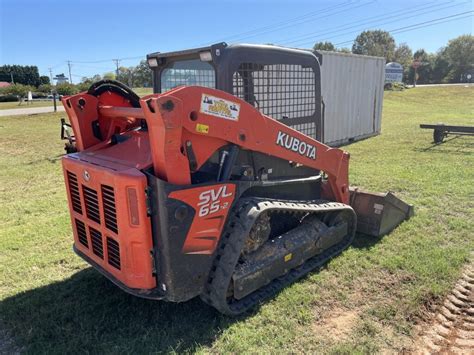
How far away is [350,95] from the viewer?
1316 centimetres

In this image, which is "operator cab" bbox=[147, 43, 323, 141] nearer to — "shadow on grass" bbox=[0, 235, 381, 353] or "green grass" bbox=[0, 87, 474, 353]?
"green grass" bbox=[0, 87, 474, 353]

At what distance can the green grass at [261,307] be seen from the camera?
3043 millimetres

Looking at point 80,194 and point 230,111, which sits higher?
point 230,111

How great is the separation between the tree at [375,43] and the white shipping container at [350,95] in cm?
8453

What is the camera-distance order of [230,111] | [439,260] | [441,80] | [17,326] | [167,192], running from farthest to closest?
[441,80] → [439,260] → [17,326] → [230,111] → [167,192]

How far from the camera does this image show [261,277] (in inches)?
135

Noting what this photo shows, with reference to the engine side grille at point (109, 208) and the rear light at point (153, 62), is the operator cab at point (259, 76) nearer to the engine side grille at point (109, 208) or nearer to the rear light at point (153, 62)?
the rear light at point (153, 62)

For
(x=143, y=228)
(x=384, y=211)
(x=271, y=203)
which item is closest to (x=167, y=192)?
(x=143, y=228)

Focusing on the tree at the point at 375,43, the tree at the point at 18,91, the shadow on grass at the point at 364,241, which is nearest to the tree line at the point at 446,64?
the tree at the point at 375,43

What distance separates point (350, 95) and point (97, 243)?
1157cm

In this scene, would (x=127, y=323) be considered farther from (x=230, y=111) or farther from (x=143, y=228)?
(x=230, y=111)

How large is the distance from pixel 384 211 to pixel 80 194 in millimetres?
3627

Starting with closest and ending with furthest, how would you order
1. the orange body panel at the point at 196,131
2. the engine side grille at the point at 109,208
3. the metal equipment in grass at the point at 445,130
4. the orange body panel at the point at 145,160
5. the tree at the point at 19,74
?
the orange body panel at the point at 196,131
the orange body panel at the point at 145,160
the engine side grille at the point at 109,208
the metal equipment in grass at the point at 445,130
the tree at the point at 19,74

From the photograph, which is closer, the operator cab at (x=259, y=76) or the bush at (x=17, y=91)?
the operator cab at (x=259, y=76)
